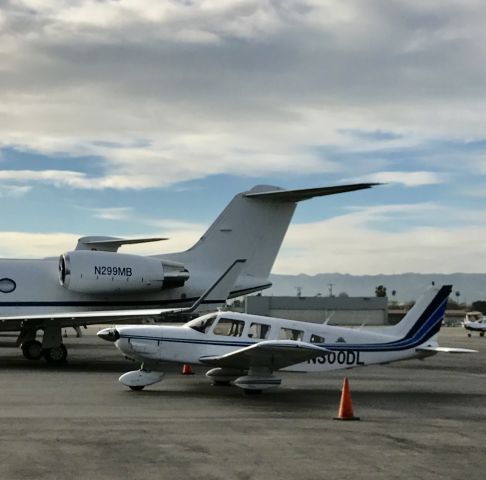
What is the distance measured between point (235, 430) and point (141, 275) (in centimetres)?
1357

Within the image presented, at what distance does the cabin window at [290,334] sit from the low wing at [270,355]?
946mm

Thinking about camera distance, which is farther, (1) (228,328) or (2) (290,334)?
(2) (290,334)

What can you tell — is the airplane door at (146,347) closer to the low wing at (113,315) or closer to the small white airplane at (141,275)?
the low wing at (113,315)

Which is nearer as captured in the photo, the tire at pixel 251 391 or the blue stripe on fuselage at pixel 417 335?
the tire at pixel 251 391

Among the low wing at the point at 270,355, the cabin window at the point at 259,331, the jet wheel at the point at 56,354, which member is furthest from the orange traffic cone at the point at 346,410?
the jet wheel at the point at 56,354

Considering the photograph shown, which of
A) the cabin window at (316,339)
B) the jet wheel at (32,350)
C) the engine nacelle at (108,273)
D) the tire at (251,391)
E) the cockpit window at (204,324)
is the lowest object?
the jet wheel at (32,350)

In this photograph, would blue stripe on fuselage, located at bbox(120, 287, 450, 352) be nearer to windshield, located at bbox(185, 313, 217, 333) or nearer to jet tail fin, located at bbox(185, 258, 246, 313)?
windshield, located at bbox(185, 313, 217, 333)

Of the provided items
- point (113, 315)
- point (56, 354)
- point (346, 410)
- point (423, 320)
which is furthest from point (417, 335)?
point (56, 354)

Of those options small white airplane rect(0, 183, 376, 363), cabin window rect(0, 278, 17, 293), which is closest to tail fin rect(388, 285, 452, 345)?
small white airplane rect(0, 183, 376, 363)

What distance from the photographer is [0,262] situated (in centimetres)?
2586

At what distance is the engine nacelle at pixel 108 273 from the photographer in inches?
975

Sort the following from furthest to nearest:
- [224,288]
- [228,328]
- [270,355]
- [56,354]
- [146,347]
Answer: [56,354] → [224,288] → [228,328] → [146,347] → [270,355]

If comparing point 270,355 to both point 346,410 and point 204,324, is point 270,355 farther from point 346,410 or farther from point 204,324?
point 346,410

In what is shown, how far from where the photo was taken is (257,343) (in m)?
15.9
